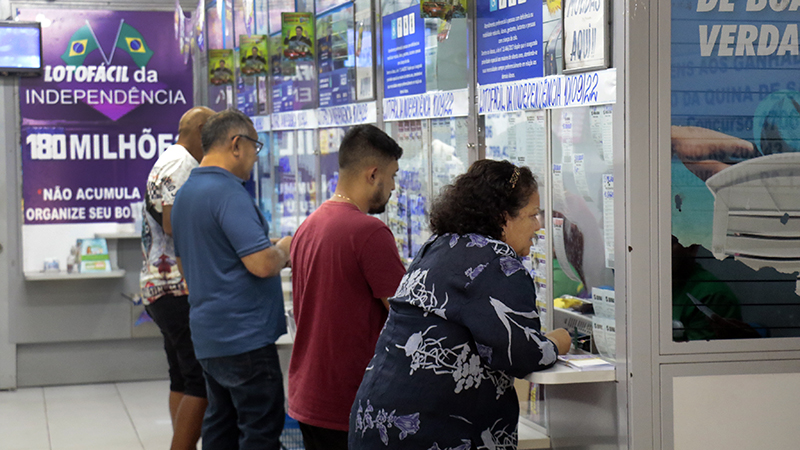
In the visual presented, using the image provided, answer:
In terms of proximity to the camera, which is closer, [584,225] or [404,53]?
[584,225]

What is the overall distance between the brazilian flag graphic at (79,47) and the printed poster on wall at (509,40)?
4.65 metres

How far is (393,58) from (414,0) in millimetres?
355

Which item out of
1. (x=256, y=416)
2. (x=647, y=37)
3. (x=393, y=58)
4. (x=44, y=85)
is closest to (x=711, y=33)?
(x=647, y=37)

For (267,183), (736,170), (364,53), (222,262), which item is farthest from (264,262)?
(267,183)

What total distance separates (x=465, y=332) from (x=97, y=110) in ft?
18.6

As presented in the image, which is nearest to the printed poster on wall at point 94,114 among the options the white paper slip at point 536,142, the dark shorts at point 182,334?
the dark shorts at point 182,334

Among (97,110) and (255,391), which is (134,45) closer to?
(97,110)

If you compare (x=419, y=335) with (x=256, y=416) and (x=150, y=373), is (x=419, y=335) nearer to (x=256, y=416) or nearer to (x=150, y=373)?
(x=256, y=416)

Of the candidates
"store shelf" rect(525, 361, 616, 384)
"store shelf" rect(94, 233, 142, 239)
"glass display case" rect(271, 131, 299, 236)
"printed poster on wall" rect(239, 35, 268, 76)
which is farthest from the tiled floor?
"store shelf" rect(525, 361, 616, 384)

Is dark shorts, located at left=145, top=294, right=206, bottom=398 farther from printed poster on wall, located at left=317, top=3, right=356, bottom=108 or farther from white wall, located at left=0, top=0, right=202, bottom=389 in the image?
white wall, located at left=0, top=0, right=202, bottom=389

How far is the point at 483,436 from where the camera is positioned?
221 centimetres

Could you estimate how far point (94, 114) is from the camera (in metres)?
7.12

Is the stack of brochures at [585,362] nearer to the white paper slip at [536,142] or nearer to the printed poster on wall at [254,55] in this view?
the white paper slip at [536,142]

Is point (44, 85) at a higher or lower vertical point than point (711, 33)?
higher
